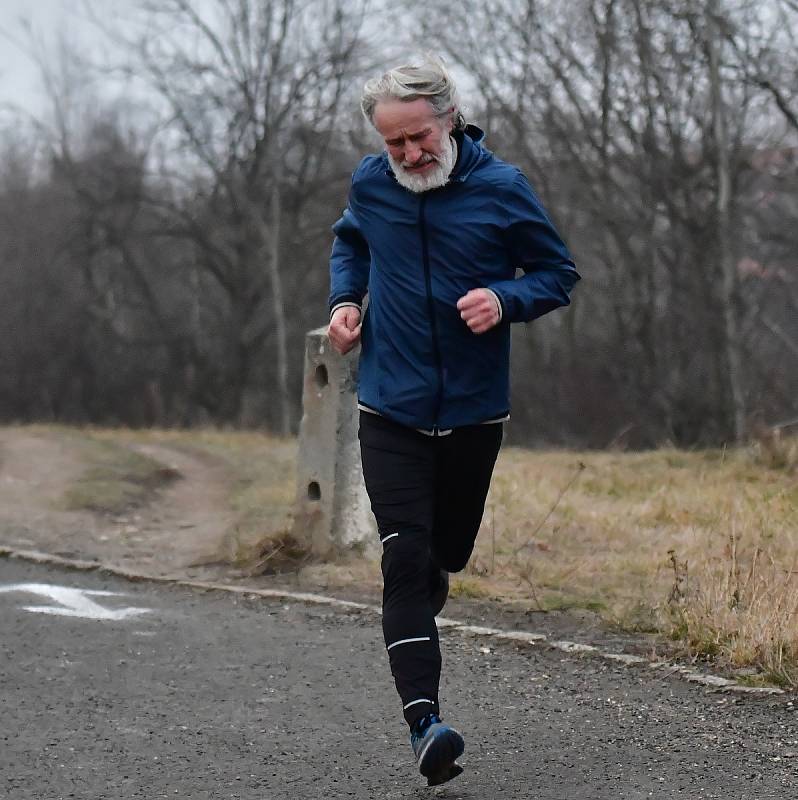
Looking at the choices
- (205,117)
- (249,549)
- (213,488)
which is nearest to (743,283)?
(205,117)

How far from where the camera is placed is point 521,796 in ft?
13.3

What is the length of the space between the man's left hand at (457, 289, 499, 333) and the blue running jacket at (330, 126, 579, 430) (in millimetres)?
74

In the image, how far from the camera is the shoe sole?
154 inches

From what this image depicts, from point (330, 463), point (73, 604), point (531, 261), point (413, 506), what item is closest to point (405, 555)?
point (413, 506)

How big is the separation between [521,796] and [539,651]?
1.99 metres

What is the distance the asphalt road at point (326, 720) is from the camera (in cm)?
421

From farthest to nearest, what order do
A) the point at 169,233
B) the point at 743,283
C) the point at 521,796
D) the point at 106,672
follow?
the point at 169,233 < the point at 743,283 < the point at 106,672 < the point at 521,796

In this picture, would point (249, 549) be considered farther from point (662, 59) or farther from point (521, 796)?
point (662, 59)

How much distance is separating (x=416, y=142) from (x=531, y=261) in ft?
1.62

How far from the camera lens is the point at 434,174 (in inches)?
165

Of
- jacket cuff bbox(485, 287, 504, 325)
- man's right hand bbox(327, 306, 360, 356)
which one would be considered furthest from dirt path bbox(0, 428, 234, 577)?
jacket cuff bbox(485, 287, 504, 325)

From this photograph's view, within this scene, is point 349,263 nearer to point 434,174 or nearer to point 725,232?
point 434,174

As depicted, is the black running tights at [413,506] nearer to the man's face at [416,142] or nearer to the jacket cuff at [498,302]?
the jacket cuff at [498,302]

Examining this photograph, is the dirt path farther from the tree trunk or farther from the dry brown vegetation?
the tree trunk
